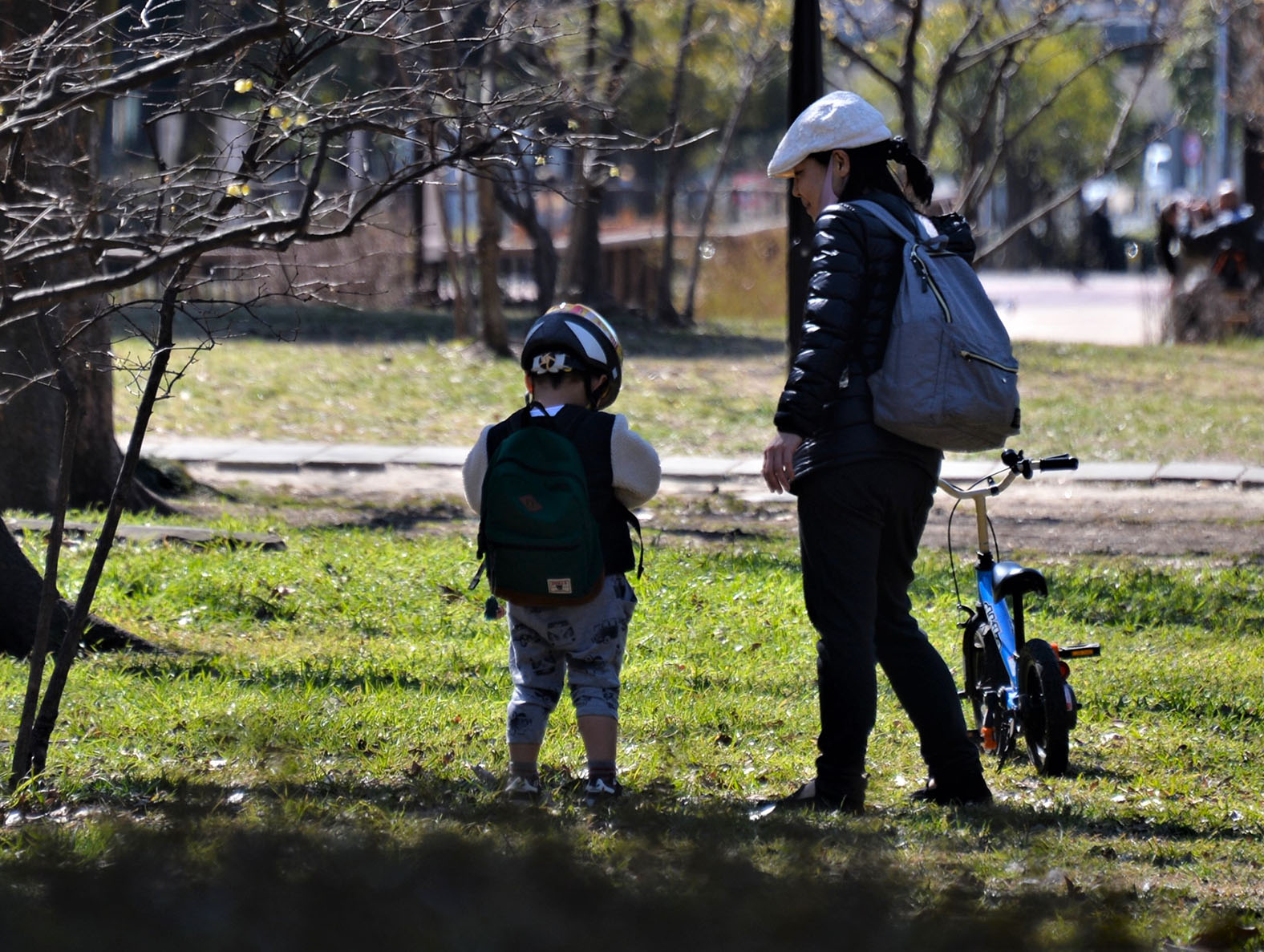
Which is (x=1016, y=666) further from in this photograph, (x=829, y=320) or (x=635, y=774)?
(x=829, y=320)

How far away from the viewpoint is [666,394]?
15.5m

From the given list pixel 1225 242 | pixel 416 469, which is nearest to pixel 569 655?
pixel 416 469

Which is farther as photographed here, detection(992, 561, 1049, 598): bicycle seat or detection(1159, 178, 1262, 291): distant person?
detection(1159, 178, 1262, 291): distant person

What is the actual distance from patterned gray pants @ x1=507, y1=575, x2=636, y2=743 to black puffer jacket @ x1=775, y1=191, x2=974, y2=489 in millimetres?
632

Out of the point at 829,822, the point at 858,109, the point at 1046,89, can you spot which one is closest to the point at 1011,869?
the point at 829,822

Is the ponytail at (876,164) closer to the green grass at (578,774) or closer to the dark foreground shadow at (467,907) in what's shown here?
the green grass at (578,774)

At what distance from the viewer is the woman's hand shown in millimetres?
4074

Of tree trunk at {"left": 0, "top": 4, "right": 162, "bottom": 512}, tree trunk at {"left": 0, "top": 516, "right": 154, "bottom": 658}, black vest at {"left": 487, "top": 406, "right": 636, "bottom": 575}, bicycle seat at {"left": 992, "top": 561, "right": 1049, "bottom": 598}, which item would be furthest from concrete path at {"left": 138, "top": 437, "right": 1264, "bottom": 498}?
black vest at {"left": 487, "top": 406, "right": 636, "bottom": 575}

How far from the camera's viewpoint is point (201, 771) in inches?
193

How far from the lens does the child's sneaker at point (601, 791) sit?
442 centimetres

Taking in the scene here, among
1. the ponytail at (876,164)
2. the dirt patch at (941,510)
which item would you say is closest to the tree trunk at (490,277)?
the dirt patch at (941,510)

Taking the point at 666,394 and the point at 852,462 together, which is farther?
the point at 666,394

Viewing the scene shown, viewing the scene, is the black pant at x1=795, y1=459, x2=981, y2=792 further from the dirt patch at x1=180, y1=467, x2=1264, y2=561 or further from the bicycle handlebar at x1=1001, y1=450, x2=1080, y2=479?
the dirt patch at x1=180, y1=467, x2=1264, y2=561

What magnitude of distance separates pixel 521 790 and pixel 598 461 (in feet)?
2.92
